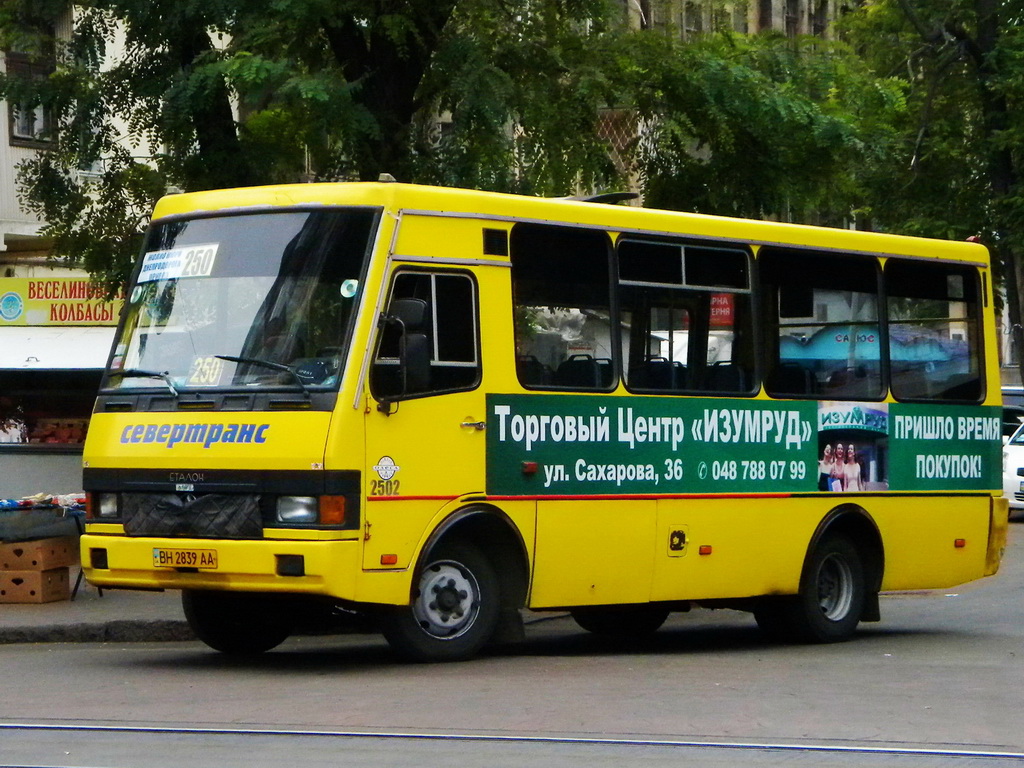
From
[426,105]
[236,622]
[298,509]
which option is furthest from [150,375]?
[426,105]

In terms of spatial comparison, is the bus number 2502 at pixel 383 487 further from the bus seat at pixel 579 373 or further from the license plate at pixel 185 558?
the bus seat at pixel 579 373

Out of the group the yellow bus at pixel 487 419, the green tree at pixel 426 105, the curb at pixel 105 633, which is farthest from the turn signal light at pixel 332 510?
the green tree at pixel 426 105

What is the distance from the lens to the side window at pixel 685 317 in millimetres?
12031

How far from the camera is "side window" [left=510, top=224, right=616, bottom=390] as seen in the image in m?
11.4

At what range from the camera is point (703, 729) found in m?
8.38

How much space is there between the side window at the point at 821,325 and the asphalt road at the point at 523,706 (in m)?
1.88

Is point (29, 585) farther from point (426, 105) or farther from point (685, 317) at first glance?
point (685, 317)

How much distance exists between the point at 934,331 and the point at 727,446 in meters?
2.68

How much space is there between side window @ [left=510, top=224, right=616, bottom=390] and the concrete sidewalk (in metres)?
3.65

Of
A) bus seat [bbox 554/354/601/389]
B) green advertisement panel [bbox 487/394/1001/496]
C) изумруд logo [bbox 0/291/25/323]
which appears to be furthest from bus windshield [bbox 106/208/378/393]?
изумруд logo [bbox 0/291/25/323]

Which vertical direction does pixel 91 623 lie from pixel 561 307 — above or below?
below

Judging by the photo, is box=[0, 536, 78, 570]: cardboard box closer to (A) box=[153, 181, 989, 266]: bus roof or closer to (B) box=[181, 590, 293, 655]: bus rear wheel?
(B) box=[181, 590, 293, 655]: bus rear wheel

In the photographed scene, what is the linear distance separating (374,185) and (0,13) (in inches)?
241

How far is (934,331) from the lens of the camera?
1440cm
